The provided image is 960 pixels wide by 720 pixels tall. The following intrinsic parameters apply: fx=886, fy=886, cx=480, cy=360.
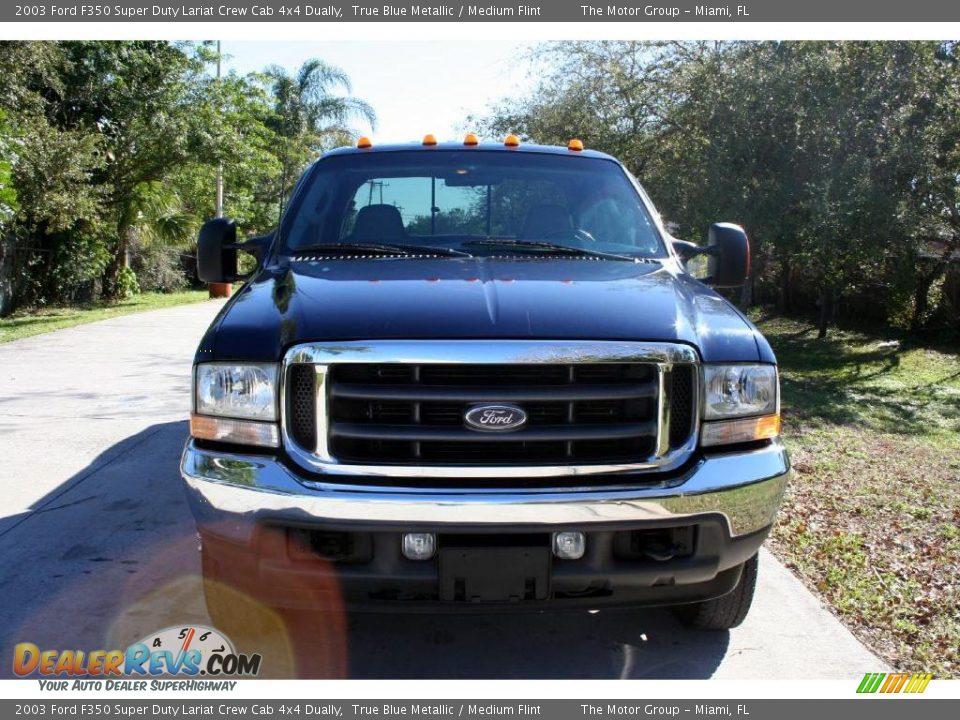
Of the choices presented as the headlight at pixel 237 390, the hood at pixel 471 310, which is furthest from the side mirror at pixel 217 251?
the headlight at pixel 237 390

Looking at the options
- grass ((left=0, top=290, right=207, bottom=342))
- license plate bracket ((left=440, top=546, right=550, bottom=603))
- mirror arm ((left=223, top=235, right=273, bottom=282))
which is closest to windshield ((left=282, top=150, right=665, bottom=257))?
mirror arm ((left=223, top=235, right=273, bottom=282))

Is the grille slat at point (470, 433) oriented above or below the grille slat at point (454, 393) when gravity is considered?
below

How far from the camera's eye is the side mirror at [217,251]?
4188mm

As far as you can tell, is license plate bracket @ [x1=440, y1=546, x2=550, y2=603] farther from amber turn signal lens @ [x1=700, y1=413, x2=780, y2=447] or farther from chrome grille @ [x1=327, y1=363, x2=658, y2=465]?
amber turn signal lens @ [x1=700, y1=413, x2=780, y2=447]

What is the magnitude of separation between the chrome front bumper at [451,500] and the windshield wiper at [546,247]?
126 centimetres

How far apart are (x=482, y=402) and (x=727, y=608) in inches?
54.7

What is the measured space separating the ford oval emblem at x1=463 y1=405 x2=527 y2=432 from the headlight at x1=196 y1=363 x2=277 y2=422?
63 centimetres

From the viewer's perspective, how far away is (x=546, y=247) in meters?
3.89

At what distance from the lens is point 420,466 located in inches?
110

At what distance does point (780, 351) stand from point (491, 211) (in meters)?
11.5

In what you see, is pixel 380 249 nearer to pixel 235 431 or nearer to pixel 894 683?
pixel 235 431

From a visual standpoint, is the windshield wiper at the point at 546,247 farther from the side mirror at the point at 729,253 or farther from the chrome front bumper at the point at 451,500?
the chrome front bumper at the point at 451,500

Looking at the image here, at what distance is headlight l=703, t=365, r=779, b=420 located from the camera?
9.61ft


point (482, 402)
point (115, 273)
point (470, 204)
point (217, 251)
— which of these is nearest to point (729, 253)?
point (470, 204)
